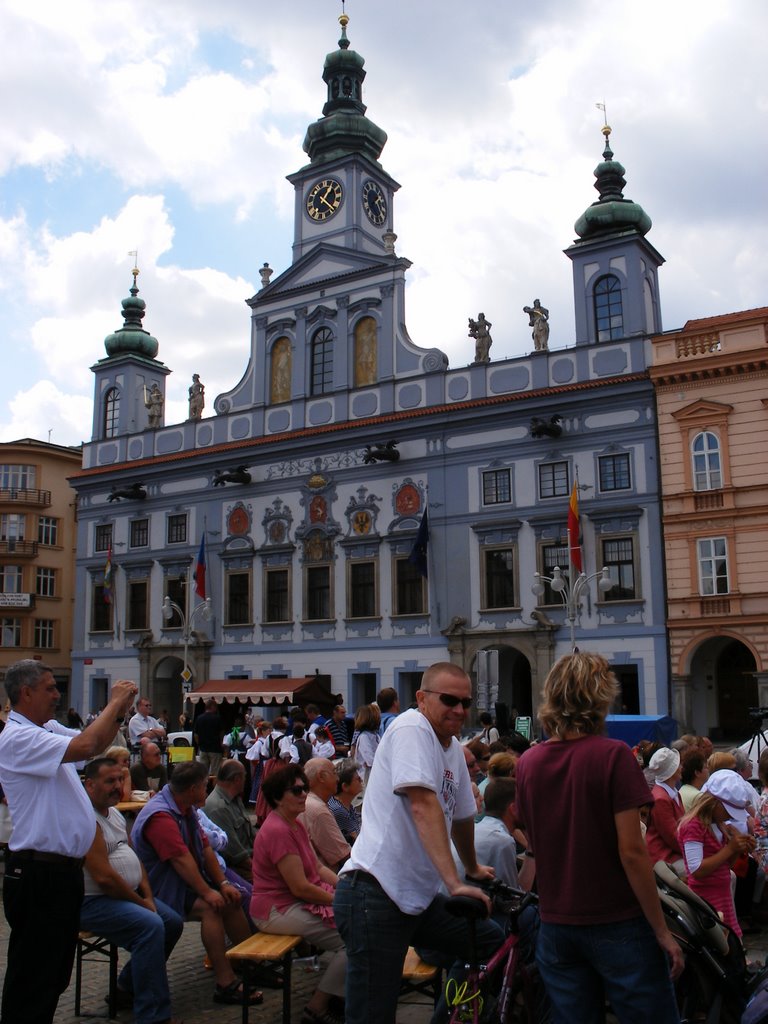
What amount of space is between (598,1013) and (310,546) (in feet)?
101

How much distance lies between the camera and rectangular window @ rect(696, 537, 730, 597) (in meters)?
27.4

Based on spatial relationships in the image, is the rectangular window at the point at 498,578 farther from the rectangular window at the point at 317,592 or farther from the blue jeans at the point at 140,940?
the blue jeans at the point at 140,940

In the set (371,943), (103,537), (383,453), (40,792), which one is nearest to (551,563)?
(383,453)

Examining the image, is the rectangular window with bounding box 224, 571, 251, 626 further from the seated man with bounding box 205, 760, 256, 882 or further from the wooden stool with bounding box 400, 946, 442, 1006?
the wooden stool with bounding box 400, 946, 442, 1006

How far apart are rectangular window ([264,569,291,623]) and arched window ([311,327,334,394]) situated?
673 cm

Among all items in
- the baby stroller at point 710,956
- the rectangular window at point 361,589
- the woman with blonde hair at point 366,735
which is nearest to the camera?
the baby stroller at point 710,956

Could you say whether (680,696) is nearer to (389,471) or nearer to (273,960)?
(389,471)

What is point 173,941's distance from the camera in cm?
712

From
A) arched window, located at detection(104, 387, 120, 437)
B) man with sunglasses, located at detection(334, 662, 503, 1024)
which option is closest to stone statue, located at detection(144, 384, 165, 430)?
arched window, located at detection(104, 387, 120, 437)

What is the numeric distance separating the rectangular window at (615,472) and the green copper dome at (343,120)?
52.5 feet

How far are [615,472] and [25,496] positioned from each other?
103 feet

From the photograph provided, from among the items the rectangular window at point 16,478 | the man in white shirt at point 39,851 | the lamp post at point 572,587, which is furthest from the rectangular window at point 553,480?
the rectangular window at point 16,478

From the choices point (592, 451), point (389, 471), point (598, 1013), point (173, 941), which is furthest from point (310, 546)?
point (598, 1013)

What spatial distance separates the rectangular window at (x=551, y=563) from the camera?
2969 centimetres
